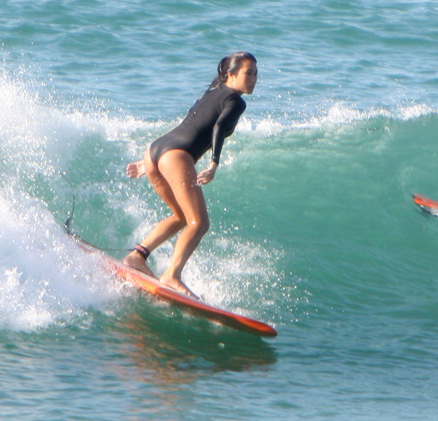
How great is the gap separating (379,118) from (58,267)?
5.60 m

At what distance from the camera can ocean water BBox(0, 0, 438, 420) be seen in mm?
5113

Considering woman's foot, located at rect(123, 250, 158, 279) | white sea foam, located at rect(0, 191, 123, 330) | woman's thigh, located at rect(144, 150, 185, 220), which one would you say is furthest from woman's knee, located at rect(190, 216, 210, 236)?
white sea foam, located at rect(0, 191, 123, 330)

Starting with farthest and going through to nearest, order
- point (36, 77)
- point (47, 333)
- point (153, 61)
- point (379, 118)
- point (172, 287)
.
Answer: point (153, 61) < point (36, 77) < point (379, 118) < point (172, 287) < point (47, 333)

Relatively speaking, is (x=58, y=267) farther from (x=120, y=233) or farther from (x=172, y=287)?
(x=120, y=233)

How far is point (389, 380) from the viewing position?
212 inches

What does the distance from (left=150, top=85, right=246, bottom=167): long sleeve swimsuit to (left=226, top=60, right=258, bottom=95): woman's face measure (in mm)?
49

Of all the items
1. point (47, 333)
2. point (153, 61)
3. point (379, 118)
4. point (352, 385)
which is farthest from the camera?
point (153, 61)

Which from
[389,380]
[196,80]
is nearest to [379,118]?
[196,80]

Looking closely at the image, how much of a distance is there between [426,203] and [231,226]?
2171 millimetres

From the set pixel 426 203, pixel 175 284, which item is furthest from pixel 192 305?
pixel 426 203

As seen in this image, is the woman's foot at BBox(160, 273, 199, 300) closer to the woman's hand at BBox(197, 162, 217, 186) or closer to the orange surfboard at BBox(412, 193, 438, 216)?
the woman's hand at BBox(197, 162, 217, 186)

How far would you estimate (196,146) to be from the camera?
5855 millimetres

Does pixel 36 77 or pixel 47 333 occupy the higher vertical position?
pixel 36 77

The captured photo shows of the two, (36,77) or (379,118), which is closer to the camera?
(379,118)
